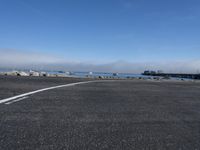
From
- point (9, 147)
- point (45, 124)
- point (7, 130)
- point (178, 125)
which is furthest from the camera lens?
point (178, 125)

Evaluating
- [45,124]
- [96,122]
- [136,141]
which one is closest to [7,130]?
[45,124]

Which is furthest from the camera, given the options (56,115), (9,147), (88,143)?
(56,115)

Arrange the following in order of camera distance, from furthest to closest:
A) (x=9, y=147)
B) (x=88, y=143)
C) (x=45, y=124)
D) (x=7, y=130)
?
(x=45, y=124) < (x=7, y=130) < (x=88, y=143) < (x=9, y=147)

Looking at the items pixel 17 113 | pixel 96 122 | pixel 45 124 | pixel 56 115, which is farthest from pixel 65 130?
pixel 17 113

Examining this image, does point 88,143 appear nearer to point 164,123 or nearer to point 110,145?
point 110,145

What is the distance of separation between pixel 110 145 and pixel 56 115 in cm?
232

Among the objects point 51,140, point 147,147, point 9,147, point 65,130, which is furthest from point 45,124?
point 147,147

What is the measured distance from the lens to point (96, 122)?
4707 mm

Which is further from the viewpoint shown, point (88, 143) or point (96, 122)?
point (96, 122)

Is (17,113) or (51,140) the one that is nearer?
(51,140)

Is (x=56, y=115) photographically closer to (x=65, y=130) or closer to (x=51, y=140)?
(x=65, y=130)

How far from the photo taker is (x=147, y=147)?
331cm

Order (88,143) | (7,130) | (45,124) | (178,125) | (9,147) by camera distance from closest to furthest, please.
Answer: (9,147) → (88,143) → (7,130) → (45,124) → (178,125)

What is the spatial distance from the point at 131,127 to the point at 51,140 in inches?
67.6
